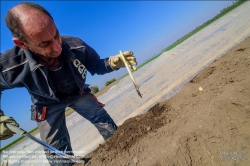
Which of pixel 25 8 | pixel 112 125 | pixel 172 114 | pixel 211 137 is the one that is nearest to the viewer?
pixel 25 8

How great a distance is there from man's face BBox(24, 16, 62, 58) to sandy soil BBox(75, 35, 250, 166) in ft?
4.90

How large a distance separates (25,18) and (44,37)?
24 cm

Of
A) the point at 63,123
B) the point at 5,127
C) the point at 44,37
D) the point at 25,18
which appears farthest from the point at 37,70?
the point at 63,123

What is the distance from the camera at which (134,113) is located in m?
3.83

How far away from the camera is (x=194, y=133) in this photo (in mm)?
1730

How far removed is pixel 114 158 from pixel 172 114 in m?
1.06

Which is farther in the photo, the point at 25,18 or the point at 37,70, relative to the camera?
the point at 37,70

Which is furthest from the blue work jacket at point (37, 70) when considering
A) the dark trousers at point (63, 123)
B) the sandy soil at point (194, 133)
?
the sandy soil at point (194, 133)

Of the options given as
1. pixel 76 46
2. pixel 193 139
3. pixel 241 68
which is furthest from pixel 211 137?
pixel 76 46

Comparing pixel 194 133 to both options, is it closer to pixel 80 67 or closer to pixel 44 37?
pixel 80 67

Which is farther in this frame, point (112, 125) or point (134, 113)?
point (134, 113)

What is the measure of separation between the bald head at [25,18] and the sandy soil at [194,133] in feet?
5.75

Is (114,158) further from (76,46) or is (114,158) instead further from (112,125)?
(76,46)

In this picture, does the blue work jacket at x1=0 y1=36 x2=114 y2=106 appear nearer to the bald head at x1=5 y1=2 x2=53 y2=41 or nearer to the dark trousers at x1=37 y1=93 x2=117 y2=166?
the dark trousers at x1=37 y1=93 x2=117 y2=166
